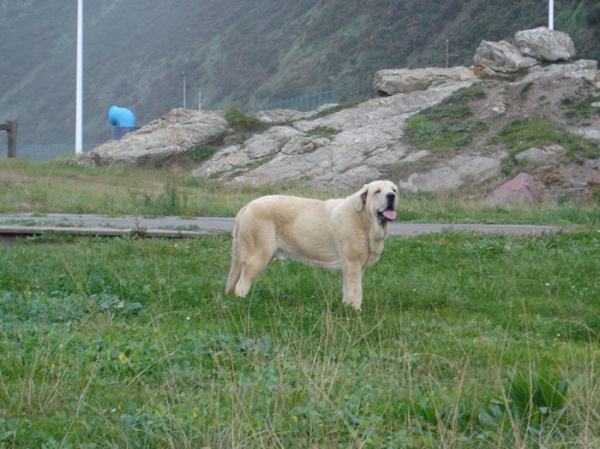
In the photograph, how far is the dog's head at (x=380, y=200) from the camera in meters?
7.73

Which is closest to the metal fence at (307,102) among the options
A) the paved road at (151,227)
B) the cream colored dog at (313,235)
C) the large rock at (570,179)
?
the large rock at (570,179)

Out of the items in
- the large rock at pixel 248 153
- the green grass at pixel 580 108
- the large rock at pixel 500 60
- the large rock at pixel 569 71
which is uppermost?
the large rock at pixel 500 60

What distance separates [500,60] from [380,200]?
28793mm

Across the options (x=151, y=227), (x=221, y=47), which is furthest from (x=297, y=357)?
(x=221, y=47)

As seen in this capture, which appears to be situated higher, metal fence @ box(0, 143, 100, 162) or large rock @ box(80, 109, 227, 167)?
metal fence @ box(0, 143, 100, 162)

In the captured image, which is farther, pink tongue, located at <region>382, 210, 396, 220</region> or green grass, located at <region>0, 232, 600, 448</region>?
pink tongue, located at <region>382, 210, 396, 220</region>

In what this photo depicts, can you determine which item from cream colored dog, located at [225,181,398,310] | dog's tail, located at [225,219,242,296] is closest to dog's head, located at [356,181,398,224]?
cream colored dog, located at [225,181,398,310]

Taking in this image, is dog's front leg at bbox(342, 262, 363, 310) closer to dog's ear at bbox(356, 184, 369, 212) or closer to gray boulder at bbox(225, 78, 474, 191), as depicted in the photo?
dog's ear at bbox(356, 184, 369, 212)

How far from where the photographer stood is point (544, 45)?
34000mm

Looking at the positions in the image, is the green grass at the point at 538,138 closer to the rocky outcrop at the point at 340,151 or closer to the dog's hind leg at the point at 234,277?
the rocky outcrop at the point at 340,151

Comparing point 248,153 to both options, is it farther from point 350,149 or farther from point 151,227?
point 151,227

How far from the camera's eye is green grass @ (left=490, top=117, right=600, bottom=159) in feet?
89.1

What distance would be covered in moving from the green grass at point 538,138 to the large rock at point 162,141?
13493 mm

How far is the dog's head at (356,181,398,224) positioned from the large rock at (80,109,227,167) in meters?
27.2
